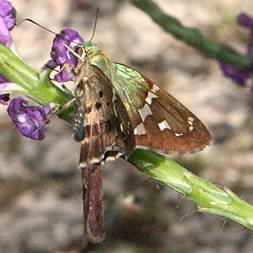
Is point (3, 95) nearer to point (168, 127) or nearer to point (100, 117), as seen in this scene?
point (100, 117)

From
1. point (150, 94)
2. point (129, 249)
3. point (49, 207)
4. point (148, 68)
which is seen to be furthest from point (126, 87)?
point (148, 68)

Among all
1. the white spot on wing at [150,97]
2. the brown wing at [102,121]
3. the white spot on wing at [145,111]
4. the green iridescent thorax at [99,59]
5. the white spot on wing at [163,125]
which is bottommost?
the white spot on wing at [163,125]

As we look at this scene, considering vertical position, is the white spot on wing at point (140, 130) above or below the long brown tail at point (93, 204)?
above

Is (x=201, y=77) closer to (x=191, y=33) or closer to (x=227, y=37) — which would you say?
(x=227, y=37)

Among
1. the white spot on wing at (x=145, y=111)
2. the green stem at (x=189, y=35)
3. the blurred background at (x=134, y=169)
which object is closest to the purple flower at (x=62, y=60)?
the white spot on wing at (x=145, y=111)

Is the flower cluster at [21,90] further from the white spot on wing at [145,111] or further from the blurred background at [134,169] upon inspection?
the blurred background at [134,169]

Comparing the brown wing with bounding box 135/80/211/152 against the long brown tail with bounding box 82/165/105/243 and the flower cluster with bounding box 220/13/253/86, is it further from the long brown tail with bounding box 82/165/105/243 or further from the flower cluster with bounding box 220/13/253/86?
the flower cluster with bounding box 220/13/253/86

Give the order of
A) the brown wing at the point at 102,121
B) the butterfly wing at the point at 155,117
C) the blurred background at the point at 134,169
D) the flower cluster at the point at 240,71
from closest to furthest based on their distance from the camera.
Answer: the brown wing at the point at 102,121 < the butterfly wing at the point at 155,117 < the flower cluster at the point at 240,71 < the blurred background at the point at 134,169

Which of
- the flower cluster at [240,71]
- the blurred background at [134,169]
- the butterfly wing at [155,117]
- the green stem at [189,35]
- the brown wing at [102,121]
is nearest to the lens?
the brown wing at [102,121]

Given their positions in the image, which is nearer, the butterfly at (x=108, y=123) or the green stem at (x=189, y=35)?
the butterfly at (x=108, y=123)

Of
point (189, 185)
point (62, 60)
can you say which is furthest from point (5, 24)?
point (189, 185)
